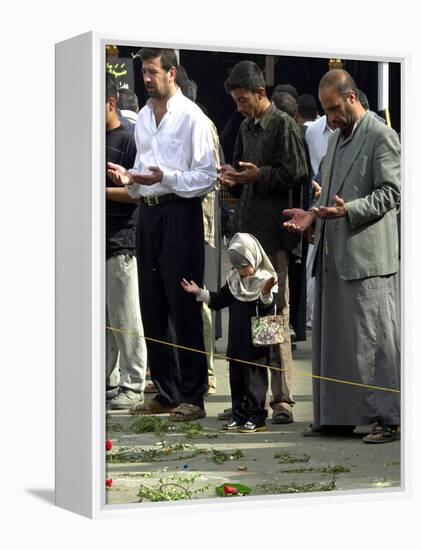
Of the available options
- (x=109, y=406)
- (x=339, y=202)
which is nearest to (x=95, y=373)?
(x=109, y=406)

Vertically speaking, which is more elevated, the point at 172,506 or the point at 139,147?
the point at 139,147

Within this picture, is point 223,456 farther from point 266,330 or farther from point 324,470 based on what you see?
point 266,330

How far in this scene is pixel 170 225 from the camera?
9.32 metres

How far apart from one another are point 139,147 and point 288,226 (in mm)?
905

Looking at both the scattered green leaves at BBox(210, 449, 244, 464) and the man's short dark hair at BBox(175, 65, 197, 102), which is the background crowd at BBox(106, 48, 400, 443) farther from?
the scattered green leaves at BBox(210, 449, 244, 464)

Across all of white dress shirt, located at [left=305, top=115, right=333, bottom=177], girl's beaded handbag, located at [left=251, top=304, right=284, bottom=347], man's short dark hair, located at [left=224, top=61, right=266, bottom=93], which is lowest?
girl's beaded handbag, located at [left=251, top=304, right=284, bottom=347]

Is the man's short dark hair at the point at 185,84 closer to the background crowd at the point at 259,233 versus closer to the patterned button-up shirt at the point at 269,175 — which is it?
the background crowd at the point at 259,233

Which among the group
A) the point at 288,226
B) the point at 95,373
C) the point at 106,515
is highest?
the point at 288,226

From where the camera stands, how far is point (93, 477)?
9055mm

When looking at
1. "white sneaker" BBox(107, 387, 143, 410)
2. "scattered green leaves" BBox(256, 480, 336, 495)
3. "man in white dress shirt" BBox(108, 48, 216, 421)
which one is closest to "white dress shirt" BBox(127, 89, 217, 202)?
"man in white dress shirt" BBox(108, 48, 216, 421)

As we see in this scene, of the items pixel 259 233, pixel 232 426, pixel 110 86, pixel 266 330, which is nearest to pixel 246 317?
pixel 266 330

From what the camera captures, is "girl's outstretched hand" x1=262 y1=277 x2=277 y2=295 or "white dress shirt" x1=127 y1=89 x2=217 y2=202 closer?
"white dress shirt" x1=127 y1=89 x2=217 y2=202

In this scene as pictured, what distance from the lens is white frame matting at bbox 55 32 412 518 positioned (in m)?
8.99

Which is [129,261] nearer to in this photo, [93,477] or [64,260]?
[64,260]
